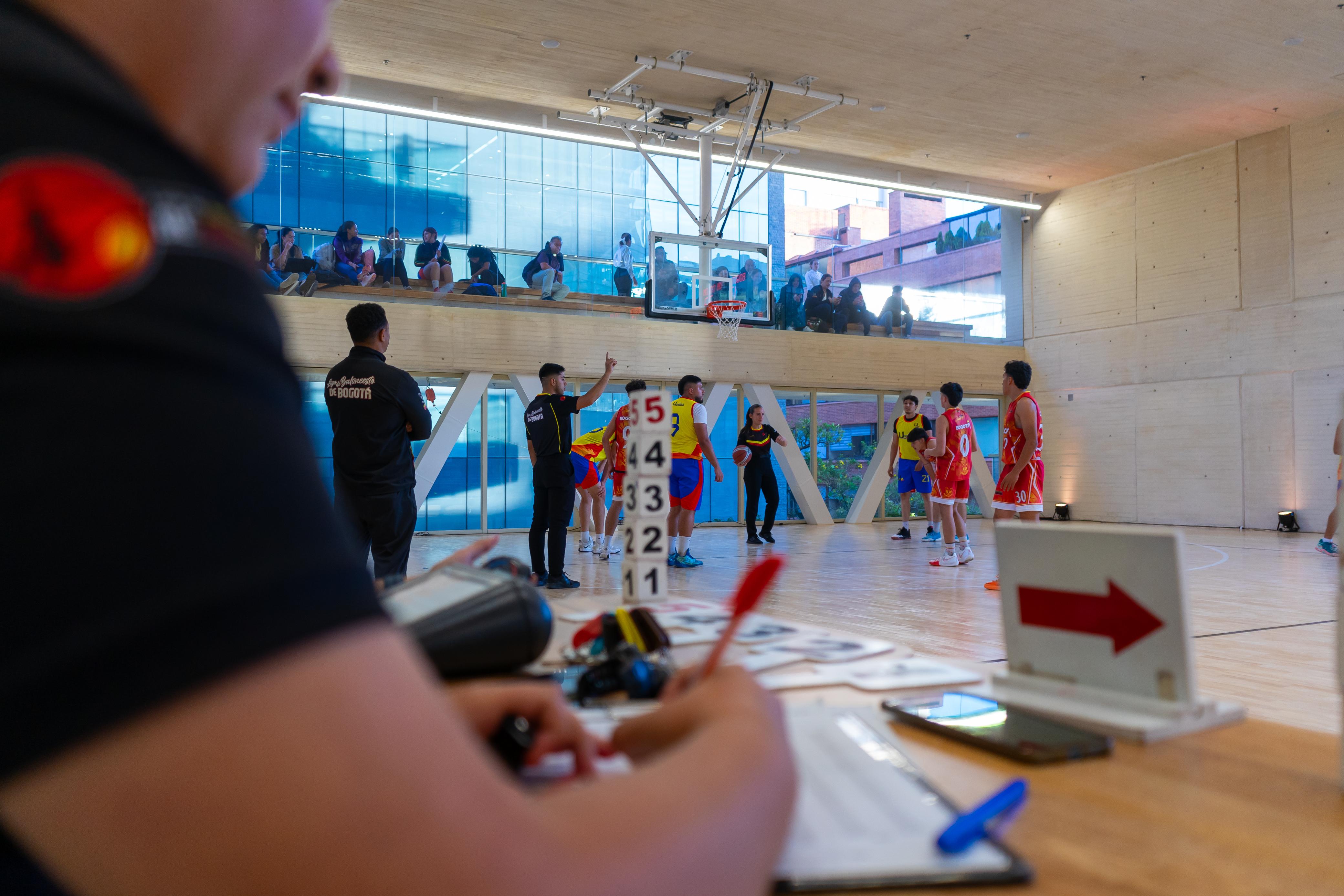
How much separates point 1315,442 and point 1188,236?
3.72 m

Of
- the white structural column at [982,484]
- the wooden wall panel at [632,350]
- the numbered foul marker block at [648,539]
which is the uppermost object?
the wooden wall panel at [632,350]

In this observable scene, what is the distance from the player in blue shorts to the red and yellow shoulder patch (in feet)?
40.2

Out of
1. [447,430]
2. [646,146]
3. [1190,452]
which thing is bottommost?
[1190,452]

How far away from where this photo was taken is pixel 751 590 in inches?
34.6

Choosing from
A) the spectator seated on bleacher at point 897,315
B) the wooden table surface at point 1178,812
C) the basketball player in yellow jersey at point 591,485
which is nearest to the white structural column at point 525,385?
the basketball player in yellow jersey at point 591,485

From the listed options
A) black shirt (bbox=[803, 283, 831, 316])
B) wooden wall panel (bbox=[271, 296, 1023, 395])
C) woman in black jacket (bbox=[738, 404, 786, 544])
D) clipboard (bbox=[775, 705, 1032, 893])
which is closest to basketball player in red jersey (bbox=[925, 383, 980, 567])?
woman in black jacket (bbox=[738, 404, 786, 544])

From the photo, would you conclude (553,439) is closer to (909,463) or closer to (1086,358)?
(909,463)

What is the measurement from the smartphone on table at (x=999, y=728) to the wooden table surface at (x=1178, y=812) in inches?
0.5

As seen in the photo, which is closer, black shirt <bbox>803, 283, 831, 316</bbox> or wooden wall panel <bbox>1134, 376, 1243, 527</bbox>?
wooden wall panel <bbox>1134, 376, 1243, 527</bbox>

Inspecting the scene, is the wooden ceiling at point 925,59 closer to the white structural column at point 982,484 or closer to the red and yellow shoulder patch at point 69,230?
the white structural column at point 982,484

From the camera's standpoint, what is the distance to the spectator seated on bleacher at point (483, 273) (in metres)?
12.9

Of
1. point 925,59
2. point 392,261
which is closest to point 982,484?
point 925,59

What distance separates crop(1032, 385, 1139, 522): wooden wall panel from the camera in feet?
49.6

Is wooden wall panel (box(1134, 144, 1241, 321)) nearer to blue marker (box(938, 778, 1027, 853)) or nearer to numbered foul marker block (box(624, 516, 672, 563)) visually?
numbered foul marker block (box(624, 516, 672, 563))
